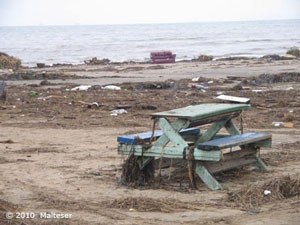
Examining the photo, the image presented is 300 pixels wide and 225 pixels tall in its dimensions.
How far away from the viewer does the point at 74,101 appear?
14320 mm

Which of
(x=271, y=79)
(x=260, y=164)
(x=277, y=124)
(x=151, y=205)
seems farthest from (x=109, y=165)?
(x=271, y=79)

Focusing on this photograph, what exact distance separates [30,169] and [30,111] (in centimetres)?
581

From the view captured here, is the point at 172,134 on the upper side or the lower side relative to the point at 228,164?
upper

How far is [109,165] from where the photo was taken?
771 cm

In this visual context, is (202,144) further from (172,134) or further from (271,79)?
(271,79)

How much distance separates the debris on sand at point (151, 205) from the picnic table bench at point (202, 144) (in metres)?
0.74

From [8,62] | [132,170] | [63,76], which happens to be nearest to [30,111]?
[132,170]

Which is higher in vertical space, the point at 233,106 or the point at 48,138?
the point at 233,106

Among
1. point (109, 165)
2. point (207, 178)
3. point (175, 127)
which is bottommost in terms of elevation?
point (109, 165)

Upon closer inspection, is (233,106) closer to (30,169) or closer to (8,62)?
(30,169)

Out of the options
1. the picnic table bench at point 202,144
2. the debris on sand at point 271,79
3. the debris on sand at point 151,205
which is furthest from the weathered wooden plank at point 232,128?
the debris on sand at point 271,79

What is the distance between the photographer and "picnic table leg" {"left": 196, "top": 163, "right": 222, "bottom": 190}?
6352 mm

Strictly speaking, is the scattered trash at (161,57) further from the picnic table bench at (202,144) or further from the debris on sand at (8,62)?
the picnic table bench at (202,144)

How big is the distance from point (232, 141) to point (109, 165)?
1887 mm
